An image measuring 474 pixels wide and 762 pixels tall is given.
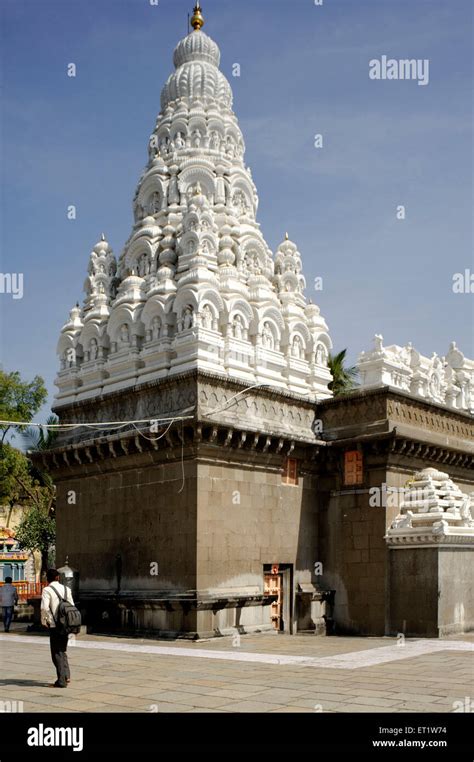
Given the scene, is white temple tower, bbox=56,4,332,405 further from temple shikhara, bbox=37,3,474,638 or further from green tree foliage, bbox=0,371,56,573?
green tree foliage, bbox=0,371,56,573

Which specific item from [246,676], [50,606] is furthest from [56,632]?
[246,676]

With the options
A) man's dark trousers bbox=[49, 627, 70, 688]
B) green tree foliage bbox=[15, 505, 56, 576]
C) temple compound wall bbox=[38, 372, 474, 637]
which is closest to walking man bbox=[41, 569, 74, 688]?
man's dark trousers bbox=[49, 627, 70, 688]

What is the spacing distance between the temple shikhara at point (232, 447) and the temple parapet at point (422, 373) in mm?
73

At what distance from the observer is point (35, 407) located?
3591 centimetres

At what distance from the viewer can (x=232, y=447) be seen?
2098 centimetres

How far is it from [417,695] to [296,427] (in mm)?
12700

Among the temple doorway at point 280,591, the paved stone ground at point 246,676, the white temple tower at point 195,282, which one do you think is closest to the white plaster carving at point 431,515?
the paved stone ground at point 246,676

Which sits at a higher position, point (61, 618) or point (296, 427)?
point (296, 427)

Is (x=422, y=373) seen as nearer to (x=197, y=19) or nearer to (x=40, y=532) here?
(x=197, y=19)

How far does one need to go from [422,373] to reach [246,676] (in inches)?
544
